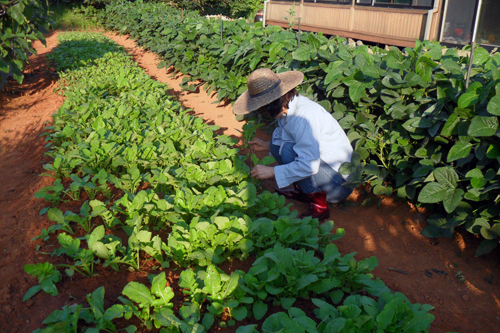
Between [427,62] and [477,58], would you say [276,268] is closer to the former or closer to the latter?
[427,62]

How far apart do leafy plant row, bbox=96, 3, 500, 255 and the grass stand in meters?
16.1

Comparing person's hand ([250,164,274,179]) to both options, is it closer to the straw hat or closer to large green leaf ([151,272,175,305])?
the straw hat

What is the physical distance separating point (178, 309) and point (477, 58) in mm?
2945

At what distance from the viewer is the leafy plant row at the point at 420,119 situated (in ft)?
8.54

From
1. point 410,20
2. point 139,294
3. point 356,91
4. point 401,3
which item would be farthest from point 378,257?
point 401,3

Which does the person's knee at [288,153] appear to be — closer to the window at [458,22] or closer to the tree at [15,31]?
the tree at [15,31]

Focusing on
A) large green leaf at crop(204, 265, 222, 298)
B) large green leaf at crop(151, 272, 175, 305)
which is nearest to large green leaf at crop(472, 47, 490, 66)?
large green leaf at crop(204, 265, 222, 298)

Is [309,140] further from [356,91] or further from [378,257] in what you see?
[378,257]

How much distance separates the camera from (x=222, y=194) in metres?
2.75

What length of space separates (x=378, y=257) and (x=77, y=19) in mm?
19451

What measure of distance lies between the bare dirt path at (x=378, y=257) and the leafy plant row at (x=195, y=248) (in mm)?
128

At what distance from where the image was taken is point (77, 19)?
18234 mm

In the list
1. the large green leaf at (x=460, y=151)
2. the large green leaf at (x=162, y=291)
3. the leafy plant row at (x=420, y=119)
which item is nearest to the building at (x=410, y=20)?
the leafy plant row at (x=420, y=119)

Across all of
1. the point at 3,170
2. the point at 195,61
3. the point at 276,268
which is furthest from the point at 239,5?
the point at 276,268
